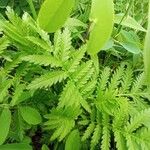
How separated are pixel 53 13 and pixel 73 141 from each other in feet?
1.08

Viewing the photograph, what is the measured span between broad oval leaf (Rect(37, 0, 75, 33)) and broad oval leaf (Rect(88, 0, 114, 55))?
4 centimetres

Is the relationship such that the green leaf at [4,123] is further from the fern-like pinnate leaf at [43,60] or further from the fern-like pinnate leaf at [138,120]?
the fern-like pinnate leaf at [138,120]

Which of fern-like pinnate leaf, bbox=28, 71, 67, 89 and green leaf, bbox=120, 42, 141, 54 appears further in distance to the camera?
green leaf, bbox=120, 42, 141, 54

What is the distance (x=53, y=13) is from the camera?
695mm

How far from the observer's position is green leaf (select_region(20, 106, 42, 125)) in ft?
2.86

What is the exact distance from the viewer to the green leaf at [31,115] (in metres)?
0.87

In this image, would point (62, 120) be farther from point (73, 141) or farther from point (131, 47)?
point (131, 47)

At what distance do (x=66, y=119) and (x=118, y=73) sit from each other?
188mm

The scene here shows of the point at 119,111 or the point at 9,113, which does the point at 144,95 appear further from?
the point at 9,113

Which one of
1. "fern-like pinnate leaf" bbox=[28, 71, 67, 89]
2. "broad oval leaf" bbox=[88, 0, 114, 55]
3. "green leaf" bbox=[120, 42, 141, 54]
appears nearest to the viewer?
"broad oval leaf" bbox=[88, 0, 114, 55]

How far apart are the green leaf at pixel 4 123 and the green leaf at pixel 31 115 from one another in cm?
3

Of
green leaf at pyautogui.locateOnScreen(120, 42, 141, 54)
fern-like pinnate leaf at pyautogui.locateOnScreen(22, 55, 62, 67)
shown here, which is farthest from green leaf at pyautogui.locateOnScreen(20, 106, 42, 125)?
green leaf at pyautogui.locateOnScreen(120, 42, 141, 54)

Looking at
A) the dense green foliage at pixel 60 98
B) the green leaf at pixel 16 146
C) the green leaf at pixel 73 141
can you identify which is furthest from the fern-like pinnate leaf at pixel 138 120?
the green leaf at pixel 16 146

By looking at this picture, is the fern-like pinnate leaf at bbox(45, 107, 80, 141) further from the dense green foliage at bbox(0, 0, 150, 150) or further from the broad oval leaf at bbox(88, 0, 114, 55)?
the broad oval leaf at bbox(88, 0, 114, 55)
